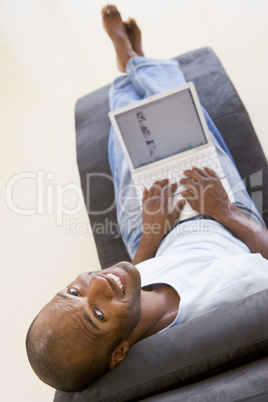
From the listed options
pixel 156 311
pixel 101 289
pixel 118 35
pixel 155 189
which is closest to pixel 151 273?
pixel 156 311

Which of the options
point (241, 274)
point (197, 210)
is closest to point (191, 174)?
point (197, 210)

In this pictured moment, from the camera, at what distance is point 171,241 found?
1.64 m

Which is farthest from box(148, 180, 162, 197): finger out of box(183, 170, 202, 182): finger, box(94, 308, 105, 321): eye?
box(94, 308, 105, 321): eye

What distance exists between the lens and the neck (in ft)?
4.16

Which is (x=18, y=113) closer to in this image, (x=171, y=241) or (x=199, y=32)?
(x=199, y=32)

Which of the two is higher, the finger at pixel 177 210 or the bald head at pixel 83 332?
the finger at pixel 177 210

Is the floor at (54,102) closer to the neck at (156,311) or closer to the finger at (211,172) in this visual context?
the finger at (211,172)

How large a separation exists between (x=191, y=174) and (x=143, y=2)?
1.67 metres

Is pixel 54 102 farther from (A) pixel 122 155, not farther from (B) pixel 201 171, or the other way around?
(B) pixel 201 171

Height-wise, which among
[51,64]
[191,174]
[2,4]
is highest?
[2,4]

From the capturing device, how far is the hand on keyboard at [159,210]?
167 centimetres

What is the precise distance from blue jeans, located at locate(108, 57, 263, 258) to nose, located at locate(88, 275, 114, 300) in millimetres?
537

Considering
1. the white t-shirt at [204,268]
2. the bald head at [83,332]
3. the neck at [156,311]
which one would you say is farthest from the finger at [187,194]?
the bald head at [83,332]

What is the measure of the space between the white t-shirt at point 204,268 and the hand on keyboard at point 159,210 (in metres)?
0.04
